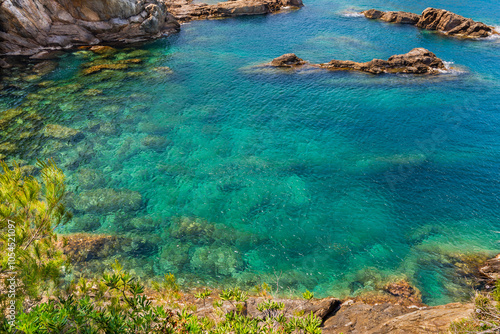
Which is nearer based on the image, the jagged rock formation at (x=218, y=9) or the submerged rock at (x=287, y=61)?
the submerged rock at (x=287, y=61)

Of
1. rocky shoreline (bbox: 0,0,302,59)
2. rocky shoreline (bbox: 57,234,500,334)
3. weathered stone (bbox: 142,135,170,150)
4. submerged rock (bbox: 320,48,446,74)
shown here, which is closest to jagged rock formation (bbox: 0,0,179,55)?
rocky shoreline (bbox: 0,0,302,59)

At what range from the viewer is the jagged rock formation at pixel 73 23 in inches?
1688

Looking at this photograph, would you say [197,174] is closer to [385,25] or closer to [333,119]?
[333,119]

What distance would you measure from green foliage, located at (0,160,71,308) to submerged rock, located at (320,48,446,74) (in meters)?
45.2

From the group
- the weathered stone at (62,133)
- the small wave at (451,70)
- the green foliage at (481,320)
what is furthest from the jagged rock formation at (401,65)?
the green foliage at (481,320)

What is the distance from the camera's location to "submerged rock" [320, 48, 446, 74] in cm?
4491

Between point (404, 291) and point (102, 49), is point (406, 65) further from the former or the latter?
point (102, 49)

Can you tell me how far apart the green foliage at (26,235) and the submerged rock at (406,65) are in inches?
1779

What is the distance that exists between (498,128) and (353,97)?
1667cm

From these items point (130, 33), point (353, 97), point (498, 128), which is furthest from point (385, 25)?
point (130, 33)

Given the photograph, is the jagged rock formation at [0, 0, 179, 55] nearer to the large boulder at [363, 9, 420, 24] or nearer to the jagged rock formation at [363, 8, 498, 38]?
the large boulder at [363, 9, 420, 24]

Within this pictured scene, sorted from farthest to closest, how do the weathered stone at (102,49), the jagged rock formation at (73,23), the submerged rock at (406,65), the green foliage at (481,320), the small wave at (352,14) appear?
the small wave at (352,14) → the weathered stone at (102,49) → the submerged rock at (406,65) → the jagged rock formation at (73,23) → the green foliage at (481,320)

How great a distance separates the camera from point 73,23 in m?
48.1

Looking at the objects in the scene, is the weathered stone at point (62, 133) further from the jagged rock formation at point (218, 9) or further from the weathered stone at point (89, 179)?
the jagged rock formation at point (218, 9)
